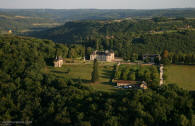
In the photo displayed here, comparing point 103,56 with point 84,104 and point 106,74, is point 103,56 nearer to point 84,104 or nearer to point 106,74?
point 106,74

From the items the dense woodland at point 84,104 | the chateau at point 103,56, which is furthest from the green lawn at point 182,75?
the chateau at point 103,56

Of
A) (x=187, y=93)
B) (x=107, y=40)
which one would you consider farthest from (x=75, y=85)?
(x=107, y=40)

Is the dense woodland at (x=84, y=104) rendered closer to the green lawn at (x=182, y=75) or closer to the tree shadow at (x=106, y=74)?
the green lawn at (x=182, y=75)

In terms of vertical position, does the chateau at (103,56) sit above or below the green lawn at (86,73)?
above

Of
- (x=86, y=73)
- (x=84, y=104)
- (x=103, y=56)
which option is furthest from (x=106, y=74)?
(x=84, y=104)

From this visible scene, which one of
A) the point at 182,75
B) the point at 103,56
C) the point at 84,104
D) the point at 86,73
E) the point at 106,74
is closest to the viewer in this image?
the point at 84,104

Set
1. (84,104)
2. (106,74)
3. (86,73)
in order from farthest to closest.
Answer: (86,73) → (106,74) → (84,104)

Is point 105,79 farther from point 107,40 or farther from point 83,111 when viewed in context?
point 107,40
